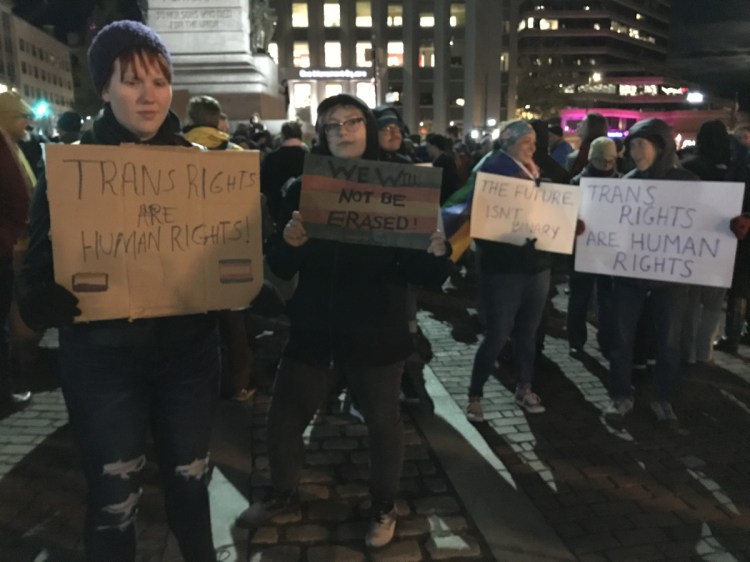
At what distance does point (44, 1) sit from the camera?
308ft

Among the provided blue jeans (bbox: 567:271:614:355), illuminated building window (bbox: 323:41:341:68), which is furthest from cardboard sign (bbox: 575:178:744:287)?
illuminated building window (bbox: 323:41:341:68)

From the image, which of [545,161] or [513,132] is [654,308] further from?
[513,132]

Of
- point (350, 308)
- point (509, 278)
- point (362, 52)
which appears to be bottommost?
point (509, 278)

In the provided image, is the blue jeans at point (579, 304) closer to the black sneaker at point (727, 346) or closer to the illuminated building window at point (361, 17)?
the black sneaker at point (727, 346)

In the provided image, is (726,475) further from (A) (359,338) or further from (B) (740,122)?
(B) (740,122)

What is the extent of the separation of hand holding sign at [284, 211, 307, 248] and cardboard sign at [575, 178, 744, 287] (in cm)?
Result: 257

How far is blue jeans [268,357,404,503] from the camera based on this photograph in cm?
328

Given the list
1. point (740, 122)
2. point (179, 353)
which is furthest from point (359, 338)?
point (740, 122)

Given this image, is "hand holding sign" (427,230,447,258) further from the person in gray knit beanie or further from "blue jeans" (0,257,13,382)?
"blue jeans" (0,257,13,382)

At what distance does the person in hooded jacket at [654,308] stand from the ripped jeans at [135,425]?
10.8ft

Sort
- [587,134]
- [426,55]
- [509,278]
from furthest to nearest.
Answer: [426,55] → [587,134] → [509,278]

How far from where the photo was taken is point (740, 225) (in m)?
4.46

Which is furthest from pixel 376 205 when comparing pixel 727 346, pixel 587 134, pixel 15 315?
pixel 727 346

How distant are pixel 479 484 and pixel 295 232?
6.51 ft
